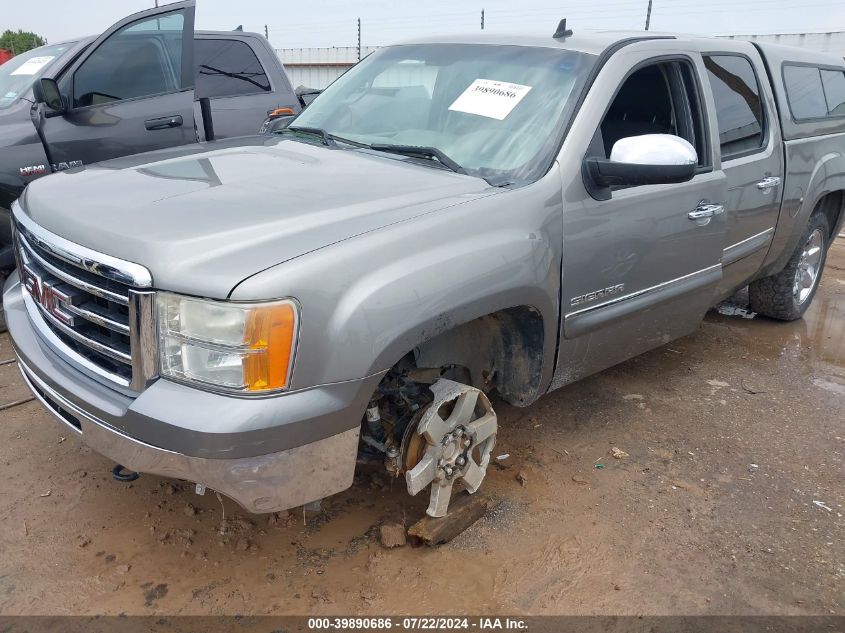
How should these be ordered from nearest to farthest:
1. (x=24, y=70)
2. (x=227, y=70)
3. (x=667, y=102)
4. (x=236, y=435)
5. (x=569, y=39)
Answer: (x=236, y=435) → (x=569, y=39) → (x=667, y=102) → (x=24, y=70) → (x=227, y=70)

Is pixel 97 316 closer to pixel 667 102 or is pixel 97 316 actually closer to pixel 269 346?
pixel 269 346

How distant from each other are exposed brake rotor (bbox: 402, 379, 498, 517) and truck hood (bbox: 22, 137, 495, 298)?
Result: 70cm

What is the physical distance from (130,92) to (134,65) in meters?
0.20

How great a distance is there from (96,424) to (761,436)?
10.1 ft

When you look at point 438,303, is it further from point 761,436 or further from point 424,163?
point 761,436

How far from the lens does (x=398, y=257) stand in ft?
7.05

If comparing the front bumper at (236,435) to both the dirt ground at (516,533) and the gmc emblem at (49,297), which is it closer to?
the gmc emblem at (49,297)

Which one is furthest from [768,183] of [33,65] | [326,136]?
[33,65]

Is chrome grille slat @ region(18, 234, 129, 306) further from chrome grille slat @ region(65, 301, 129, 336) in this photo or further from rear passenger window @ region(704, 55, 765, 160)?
rear passenger window @ region(704, 55, 765, 160)

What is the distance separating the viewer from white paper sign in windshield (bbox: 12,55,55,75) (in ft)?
17.4

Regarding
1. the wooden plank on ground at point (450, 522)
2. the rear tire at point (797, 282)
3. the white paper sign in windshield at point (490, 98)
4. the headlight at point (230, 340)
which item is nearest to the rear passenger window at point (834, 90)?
the rear tire at point (797, 282)

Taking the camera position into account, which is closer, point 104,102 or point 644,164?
point 644,164

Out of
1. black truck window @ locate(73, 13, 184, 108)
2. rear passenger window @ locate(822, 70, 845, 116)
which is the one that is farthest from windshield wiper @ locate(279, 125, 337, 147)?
rear passenger window @ locate(822, 70, 845, 116)

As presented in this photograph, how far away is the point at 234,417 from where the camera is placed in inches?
75.5
